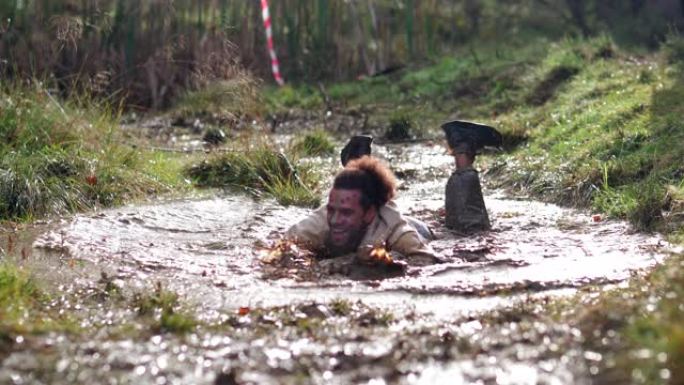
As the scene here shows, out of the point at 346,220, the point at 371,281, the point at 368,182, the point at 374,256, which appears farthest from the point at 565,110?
the point at 371,281

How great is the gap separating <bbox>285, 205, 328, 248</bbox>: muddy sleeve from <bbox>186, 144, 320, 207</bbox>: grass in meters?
2.23

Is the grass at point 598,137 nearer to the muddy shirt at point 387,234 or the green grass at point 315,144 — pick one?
the muddy shirt at point 387,234

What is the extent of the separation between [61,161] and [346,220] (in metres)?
2.97

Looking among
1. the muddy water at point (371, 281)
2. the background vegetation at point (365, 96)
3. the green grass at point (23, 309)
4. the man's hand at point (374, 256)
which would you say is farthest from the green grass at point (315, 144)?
the green grass at point (23, 309)

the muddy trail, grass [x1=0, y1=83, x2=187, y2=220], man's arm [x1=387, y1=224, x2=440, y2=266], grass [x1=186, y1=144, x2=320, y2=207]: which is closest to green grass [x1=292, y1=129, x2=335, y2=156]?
grass [x1=186, y1=144, x2=320, y2=207]

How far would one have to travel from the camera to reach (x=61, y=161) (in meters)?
9.77

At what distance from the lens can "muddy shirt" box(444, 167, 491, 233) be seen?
870 cm

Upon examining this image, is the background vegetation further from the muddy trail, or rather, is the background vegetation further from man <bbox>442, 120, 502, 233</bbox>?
man <bbox>442, 120, 502, 233</bbox>

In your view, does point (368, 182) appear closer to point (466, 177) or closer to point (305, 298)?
point (466, 177)

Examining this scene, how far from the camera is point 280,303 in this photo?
6332mm

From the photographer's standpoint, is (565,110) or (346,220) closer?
(346,220)

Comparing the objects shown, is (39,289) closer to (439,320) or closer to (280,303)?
(280,303)

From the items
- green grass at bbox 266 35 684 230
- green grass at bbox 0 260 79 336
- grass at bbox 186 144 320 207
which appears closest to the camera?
green grass at bbox 0 260 79 336

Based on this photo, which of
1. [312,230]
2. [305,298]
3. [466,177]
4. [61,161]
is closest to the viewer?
[305,298]
